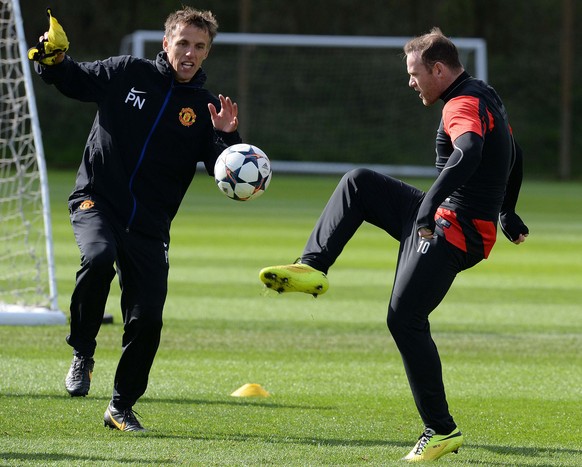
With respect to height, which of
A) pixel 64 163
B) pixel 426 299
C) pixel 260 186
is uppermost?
pixel 260 186

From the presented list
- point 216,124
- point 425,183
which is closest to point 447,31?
point 425,183

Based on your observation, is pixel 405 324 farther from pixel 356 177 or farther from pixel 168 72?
pixel 168 72

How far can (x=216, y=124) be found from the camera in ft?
21.5

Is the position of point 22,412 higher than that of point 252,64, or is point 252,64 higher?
point 22,412

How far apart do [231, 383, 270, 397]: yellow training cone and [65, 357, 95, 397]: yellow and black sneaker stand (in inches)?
47.7

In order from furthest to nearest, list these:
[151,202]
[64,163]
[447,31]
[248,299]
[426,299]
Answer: [447,31], [64,163], [248,299], [151,202], [426,299]

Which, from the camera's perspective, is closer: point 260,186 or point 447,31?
point 260,186

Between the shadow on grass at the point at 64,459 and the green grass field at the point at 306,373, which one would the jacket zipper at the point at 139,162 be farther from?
Result: the shadow on grass at the point at 64,459

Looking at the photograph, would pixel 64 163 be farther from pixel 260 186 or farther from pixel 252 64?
pixel 260 186

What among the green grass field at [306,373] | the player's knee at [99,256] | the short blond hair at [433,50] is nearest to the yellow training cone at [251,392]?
the green grass field at [306,373]

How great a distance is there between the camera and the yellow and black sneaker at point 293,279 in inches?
227

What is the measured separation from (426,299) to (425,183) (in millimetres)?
27888

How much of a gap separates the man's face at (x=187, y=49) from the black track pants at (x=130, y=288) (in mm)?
950

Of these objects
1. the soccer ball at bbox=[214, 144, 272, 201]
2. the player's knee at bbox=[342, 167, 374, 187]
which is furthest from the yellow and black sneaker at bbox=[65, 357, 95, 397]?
the player's knee at bbox=[342, 167, 374, 187]
